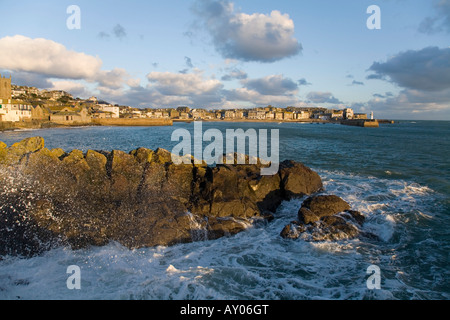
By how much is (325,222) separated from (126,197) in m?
6.82

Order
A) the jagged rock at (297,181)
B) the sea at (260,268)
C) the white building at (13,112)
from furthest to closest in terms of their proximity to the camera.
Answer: the white building at (13,112), the jagged rock at (297,181), the sea at (260,268)

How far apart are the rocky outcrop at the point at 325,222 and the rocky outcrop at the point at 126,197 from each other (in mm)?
1439

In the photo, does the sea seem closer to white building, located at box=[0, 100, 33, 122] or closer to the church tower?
white building, located at box=[0, 100, 33, 122]

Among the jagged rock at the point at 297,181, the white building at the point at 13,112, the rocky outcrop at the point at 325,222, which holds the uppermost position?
the white building at the point at 13,112

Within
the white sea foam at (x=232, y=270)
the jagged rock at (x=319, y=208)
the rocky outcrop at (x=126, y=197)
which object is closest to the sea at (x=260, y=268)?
the white sea foam at (x=232, y=270)

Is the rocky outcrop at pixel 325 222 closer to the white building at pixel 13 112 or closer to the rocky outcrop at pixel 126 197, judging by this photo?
the rocky outcrop at pixel 126 197

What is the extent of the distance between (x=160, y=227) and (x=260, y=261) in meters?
3.19

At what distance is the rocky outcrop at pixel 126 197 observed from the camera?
820 cm

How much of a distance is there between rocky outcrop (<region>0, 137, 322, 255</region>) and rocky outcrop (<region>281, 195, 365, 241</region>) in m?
1.44

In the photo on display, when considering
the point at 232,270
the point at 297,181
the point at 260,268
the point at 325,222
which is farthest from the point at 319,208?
the point at 232,270

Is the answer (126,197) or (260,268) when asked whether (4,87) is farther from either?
(260,268)

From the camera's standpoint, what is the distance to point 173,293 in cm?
574

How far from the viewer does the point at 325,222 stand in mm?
8766

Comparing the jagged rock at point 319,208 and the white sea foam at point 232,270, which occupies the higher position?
the jagged rock at point 319,208
